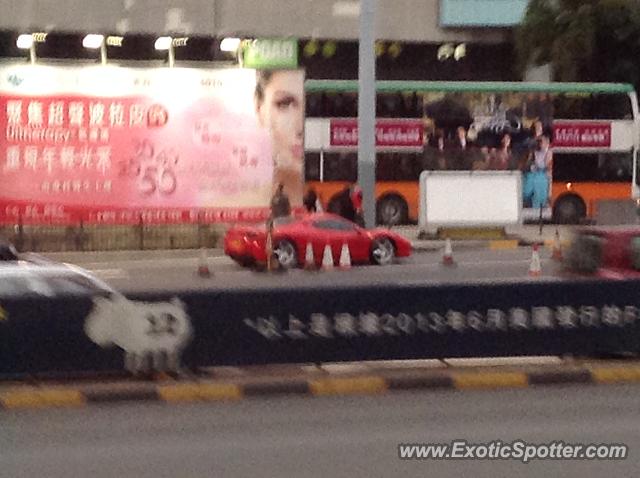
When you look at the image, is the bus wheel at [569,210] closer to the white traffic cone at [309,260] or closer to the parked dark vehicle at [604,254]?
the white traffic cone at [309,260]

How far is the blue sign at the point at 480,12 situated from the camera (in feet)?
148

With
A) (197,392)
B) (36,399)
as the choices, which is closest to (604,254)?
(197,392)

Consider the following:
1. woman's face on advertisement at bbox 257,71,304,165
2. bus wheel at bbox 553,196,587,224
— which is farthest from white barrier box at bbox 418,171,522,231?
bus wheel at bbox 553,196,587,224

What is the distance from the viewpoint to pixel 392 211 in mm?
35219

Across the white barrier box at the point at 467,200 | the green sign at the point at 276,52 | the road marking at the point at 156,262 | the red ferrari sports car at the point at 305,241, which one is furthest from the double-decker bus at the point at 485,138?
the red ferrari sports car at the point at 305,241

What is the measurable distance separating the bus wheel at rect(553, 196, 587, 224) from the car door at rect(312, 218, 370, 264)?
1326cm

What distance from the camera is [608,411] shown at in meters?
9.95

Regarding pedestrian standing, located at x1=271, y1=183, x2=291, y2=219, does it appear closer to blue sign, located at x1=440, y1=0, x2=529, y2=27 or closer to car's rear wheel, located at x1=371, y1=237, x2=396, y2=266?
car's rear wheel, located at x1=371, y1=237, x2=396, y2=266

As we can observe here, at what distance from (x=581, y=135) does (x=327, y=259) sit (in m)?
14.3

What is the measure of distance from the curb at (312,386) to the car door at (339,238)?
498 inches

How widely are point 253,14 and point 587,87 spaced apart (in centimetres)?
1236

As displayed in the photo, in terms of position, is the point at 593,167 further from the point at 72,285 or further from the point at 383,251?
the point at 72,285

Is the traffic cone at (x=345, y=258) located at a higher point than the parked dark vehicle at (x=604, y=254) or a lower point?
lower

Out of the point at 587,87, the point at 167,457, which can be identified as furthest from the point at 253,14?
the point at 167,457
